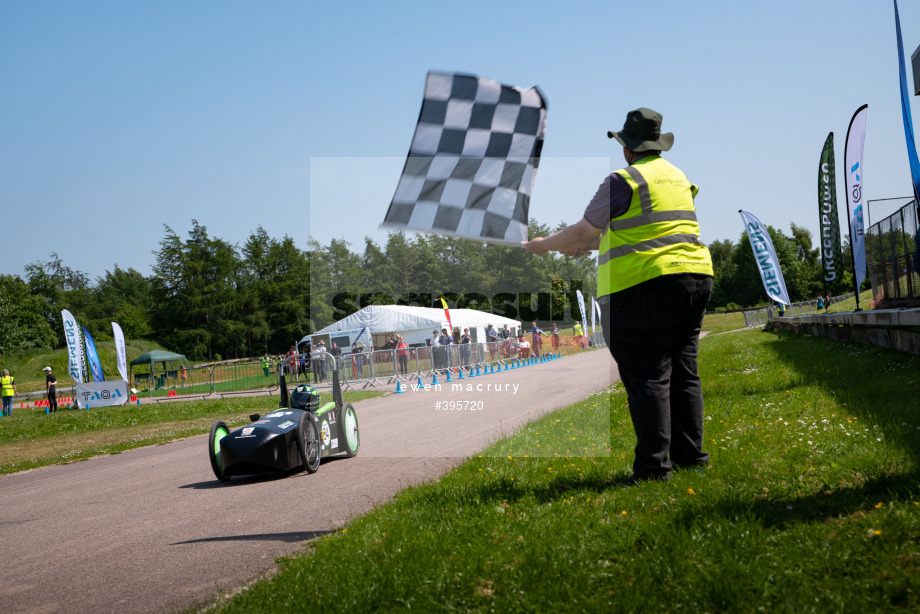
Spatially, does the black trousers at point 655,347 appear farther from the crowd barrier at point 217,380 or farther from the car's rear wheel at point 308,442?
the crowd barrier at point 217,380

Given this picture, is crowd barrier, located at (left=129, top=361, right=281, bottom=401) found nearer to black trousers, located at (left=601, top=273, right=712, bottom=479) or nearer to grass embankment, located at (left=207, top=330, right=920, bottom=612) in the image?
grass embankment, located at (left=207, top=330, right=920, bottom=612)

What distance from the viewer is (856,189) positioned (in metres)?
14.7

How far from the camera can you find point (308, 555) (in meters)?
3.51

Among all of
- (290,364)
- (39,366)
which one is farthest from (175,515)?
(39,366)

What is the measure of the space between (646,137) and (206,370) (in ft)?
93.7

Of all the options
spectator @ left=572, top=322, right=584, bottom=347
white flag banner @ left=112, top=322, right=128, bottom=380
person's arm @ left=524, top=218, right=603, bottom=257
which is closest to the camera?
person's arm @ left=524, top=218, right=603, bottom=257

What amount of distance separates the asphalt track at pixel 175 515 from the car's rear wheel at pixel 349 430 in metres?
Answer: 0.19

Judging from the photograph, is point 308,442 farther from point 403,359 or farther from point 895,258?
point 403,359

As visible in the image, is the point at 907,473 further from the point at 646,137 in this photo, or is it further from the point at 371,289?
the point at 371,289

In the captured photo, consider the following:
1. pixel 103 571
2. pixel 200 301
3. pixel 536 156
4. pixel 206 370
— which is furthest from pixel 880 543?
pixel 200 301

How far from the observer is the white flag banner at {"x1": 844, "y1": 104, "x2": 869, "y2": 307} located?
1448 centimetres

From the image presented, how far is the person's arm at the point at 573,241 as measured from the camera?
3844 mm

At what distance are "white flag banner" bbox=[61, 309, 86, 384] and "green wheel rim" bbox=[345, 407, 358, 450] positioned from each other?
20855 millimetres

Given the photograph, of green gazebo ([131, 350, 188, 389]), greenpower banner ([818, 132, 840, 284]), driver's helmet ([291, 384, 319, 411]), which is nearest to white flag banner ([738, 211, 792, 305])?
greenpower banner ([818, 132, 840, 284])
